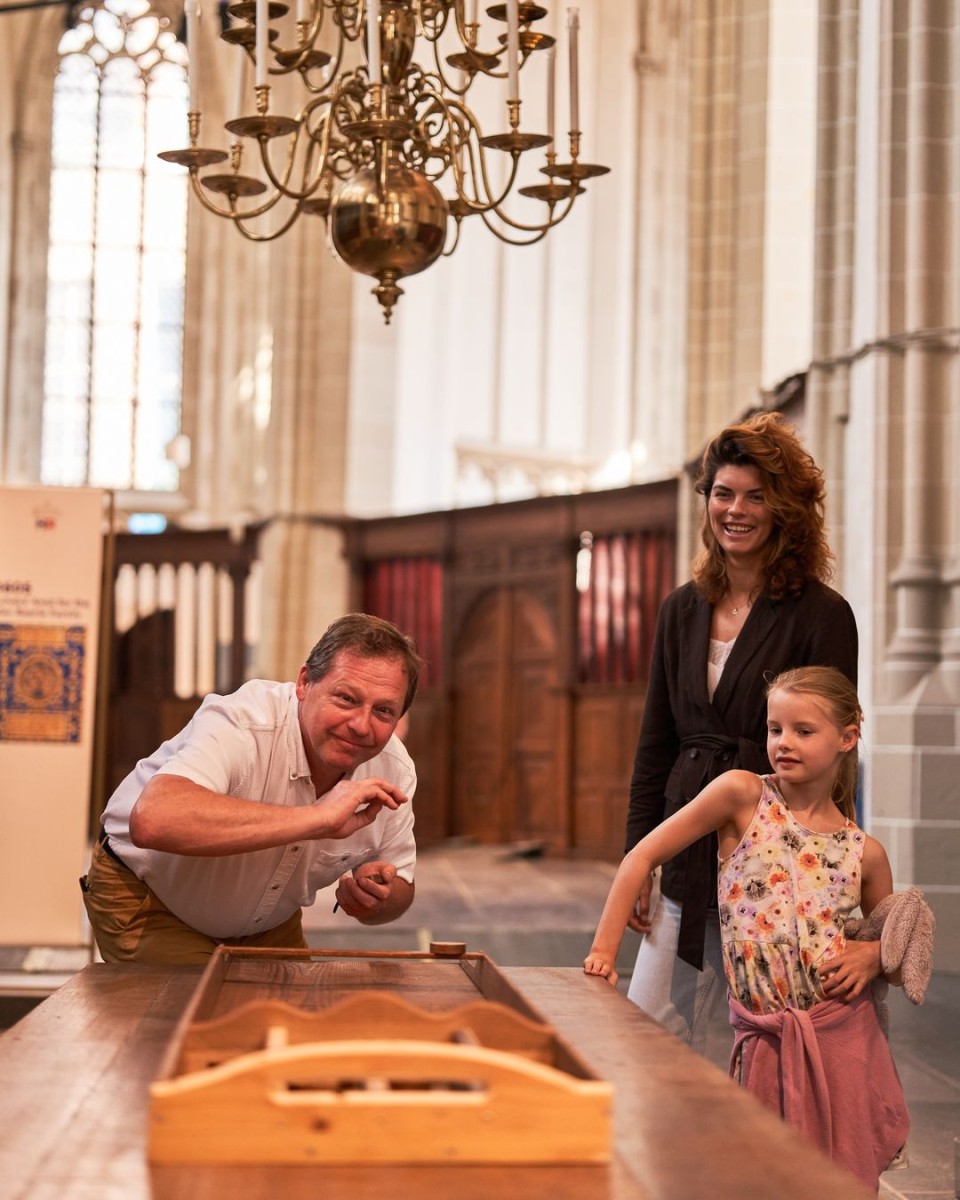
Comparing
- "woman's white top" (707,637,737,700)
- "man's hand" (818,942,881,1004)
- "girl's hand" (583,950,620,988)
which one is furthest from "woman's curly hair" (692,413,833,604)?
"girl's hand" (583,950,620,988)

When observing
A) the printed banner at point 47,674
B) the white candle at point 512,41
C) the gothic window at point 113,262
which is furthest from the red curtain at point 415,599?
the white candle at point 512,41

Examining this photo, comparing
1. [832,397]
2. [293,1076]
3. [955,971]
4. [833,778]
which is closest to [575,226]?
[832,397]

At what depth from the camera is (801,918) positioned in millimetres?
2955

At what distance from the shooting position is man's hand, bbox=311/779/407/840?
266 centimetres

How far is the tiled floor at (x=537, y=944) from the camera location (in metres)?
4.43

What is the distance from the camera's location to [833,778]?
10.1ft

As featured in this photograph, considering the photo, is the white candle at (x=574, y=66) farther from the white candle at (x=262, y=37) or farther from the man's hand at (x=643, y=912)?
the man's hand at (x=643, y=912)

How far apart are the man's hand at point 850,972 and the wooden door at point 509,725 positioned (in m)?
10.2

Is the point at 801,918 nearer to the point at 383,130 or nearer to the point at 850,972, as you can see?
the point at 850,972

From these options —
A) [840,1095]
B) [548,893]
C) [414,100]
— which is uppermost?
[414,100]

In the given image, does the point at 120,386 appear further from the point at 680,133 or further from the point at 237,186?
the point at 237,186

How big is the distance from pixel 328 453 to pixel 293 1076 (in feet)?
47.2

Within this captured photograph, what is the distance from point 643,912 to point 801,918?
0.38 meters

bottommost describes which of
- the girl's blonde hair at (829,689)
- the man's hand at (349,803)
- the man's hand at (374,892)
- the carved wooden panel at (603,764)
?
the carved wooden panel at (603,764)
